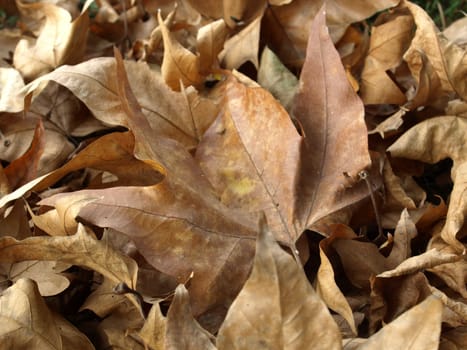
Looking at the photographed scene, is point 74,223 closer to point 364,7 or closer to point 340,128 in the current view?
point 340,128

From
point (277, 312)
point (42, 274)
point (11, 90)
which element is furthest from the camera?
point (11, 90)

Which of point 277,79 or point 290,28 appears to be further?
point 290,28

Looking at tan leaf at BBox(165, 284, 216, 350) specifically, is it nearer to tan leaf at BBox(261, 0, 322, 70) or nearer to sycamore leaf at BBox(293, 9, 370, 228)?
sycamore leaf at BBox(293, 9, 370, 228)

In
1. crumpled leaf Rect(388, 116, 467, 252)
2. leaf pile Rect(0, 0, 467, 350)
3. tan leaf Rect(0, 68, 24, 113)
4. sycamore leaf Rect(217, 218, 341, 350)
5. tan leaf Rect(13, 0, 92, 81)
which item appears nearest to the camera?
sycamore leaf Rect(217, 218, 341, 350)

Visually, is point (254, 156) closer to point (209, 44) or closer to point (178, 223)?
point (178, 223)

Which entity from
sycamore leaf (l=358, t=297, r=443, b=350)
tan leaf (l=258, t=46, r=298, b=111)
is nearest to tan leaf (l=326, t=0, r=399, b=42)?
tan leaf (l=258, t=46, r=298, b=111)

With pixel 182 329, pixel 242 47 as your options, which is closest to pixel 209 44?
pixel 242 47

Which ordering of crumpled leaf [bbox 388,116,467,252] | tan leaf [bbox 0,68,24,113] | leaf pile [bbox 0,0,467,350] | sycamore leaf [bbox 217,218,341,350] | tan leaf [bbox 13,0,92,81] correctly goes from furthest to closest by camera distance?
1. tan leaf [bbox 13,0,92,81]
2. tan leaf [bbox 0,68,24,113]
3. crumpled leaf [bbox 388,116,467,252]
4. leaf pile [bbox 0,0,467,350]
5. sycamore leaf [bbox 217,218,341,350]
